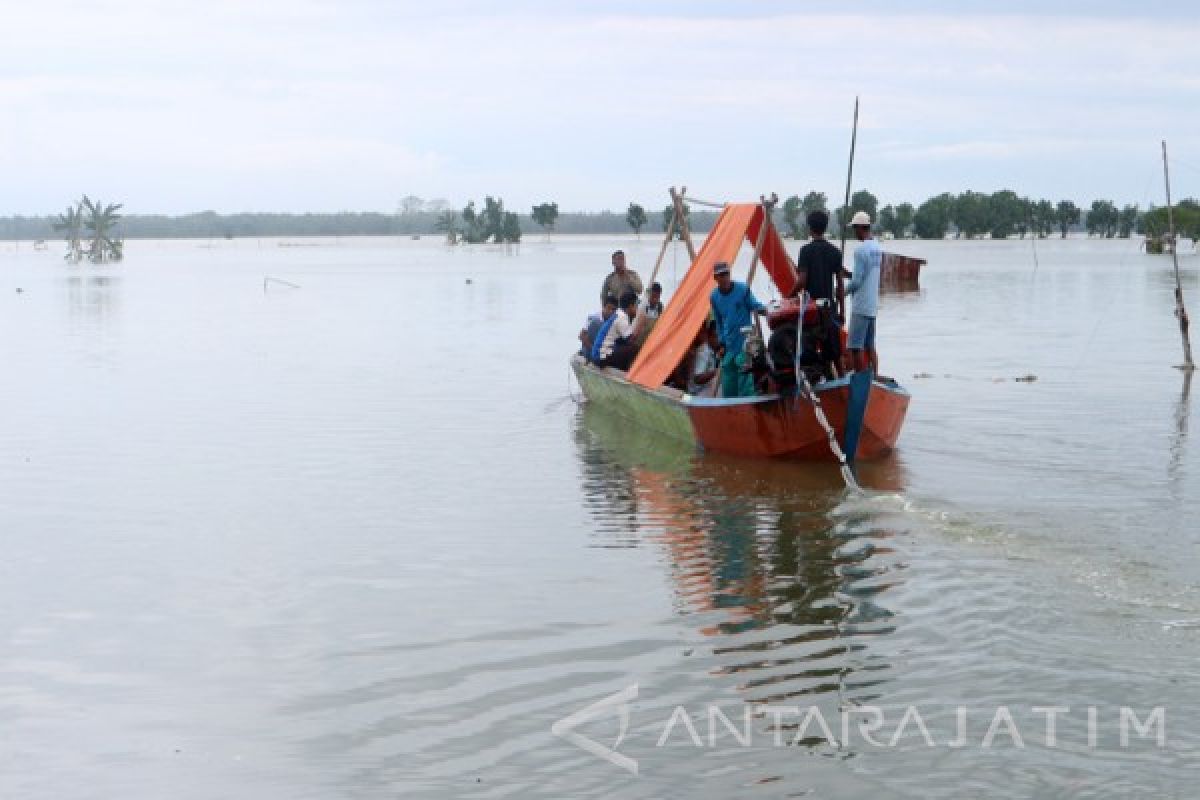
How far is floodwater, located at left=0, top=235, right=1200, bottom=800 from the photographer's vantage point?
630 cm

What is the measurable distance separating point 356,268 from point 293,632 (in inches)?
2927

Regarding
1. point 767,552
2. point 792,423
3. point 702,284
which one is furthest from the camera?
point 702,284

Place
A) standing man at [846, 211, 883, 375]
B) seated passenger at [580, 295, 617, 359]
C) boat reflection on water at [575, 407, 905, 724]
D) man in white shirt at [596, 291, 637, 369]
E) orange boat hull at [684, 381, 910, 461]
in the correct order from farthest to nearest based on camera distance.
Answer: seated passenger at [580, 295, 617, 359] → man in white shirt at [596, 291, 637, 369] → standing man at [846, 211, 883, 375] → orange boat hull at [684, 381, 910, 461] → boat reflection on water at [575, 407, 905, 724]

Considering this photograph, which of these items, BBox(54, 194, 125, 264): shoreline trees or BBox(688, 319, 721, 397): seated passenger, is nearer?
BBox(688, 319, 721, 397): seated passenger

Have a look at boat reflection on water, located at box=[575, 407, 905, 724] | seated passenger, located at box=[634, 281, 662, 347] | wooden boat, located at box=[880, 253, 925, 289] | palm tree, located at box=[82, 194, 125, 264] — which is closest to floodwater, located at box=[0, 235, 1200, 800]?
boat reflection on water, located at box=[575, 407, 905, 724]

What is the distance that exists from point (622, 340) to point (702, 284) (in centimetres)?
208

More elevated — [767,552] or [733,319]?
[733,319]

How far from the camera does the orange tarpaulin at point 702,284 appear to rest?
1498 cm

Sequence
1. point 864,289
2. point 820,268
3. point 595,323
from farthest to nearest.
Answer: point 595,323
point 864,289
point 820,268

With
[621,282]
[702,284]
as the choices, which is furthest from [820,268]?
[621,282]

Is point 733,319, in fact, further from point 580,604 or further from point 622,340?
point 580,604

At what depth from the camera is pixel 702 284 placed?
49.5 ft

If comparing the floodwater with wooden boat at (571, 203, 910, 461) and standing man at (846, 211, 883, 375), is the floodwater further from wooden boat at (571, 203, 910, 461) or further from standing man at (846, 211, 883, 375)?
standing man at (846, 211, 883, 375)

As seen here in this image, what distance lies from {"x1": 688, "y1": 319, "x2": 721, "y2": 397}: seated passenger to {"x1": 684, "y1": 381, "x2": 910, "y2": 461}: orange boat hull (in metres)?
1.33
